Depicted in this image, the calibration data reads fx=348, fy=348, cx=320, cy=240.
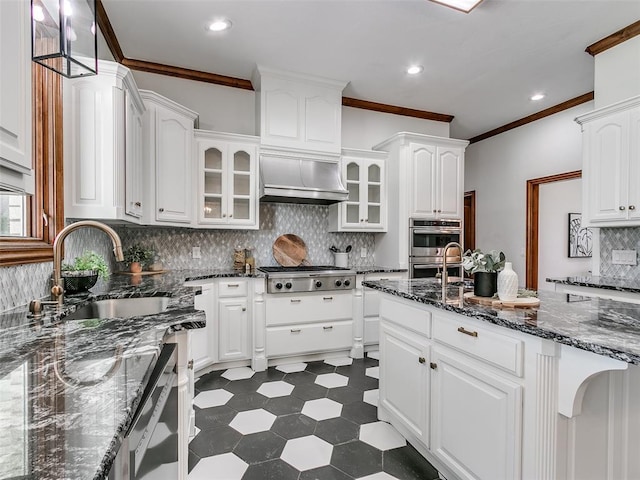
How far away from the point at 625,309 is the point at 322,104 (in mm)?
3073

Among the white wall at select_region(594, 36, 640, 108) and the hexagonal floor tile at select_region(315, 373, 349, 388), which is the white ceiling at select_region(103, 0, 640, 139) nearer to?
the white wall at select_region(594, 36, 640, 108)

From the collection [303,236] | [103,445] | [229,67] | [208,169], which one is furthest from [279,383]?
[229,67]

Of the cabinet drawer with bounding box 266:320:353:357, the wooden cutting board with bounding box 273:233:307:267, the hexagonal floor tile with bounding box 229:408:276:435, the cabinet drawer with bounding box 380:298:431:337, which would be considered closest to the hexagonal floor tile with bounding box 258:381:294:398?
the hexagonal floor tile with bounding box 229:408:276:435

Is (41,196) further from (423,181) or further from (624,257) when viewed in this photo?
(624,257)

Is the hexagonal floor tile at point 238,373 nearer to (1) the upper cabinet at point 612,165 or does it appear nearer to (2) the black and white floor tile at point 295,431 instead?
(2) the black and white floor tile at point 295,431

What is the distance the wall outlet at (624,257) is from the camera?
9.65 feet

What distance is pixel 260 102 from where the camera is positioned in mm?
3494

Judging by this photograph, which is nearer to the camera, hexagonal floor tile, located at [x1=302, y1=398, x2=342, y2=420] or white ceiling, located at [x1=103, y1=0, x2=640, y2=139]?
hexagonal floor tile, located at [x1=302, y1=398, x2=342, y2=420]

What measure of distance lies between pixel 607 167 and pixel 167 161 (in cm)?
368

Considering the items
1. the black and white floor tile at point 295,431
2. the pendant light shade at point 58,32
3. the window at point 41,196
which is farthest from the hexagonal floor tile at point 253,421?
the pendant light shade at point 58,32

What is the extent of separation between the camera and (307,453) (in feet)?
6.33

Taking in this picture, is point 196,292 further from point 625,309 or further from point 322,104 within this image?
point 322,104

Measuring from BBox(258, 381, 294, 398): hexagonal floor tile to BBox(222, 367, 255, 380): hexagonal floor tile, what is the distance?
0.27m

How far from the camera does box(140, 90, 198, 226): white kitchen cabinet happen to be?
113 inches
